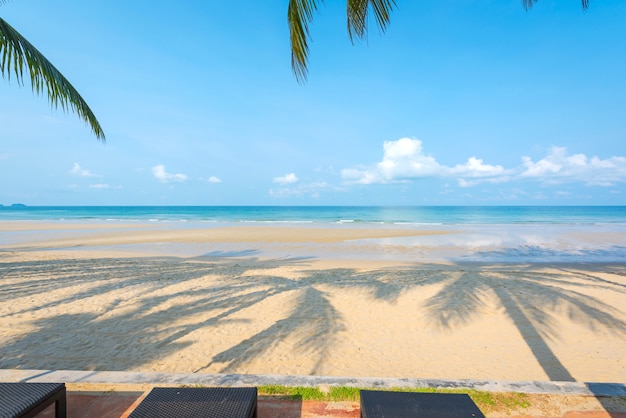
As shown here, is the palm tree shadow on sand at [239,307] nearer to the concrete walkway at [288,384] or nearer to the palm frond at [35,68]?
the concrete walkway at [288,384]

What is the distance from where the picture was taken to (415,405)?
2.21 metres

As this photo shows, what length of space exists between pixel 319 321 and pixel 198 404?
3724 mm

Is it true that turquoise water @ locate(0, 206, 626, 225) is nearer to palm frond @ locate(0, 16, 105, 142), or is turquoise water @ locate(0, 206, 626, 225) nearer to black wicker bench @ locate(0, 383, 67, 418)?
palm frond @ locate(0, 16, 105, 142)

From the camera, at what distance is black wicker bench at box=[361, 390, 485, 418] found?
6.92 feet

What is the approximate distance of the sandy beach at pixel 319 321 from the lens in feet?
13.9

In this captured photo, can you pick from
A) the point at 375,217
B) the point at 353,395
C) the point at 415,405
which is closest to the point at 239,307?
the point at 353,395

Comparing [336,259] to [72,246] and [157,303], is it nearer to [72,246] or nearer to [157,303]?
[157,303]

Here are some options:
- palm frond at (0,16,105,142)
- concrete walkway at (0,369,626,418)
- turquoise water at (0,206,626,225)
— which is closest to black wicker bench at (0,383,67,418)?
concrete walkway at (0,369,626,418)

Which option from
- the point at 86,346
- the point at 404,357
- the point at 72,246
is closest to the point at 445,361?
the point at 404,357

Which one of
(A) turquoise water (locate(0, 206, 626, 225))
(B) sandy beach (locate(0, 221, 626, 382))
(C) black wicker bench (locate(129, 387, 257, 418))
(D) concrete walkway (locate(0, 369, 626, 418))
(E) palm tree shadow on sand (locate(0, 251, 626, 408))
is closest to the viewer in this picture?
(C) black wicker bench (locate(129, 387, 257, 418))

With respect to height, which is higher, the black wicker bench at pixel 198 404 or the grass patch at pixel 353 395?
the black wicker bench at pixel 198 404

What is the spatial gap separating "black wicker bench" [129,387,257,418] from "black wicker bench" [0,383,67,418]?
0.72 meters

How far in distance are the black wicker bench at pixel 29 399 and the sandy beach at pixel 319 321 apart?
1.78 metres

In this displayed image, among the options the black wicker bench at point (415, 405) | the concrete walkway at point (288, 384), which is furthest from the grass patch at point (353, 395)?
the black wicker bench at point (415, 405)
